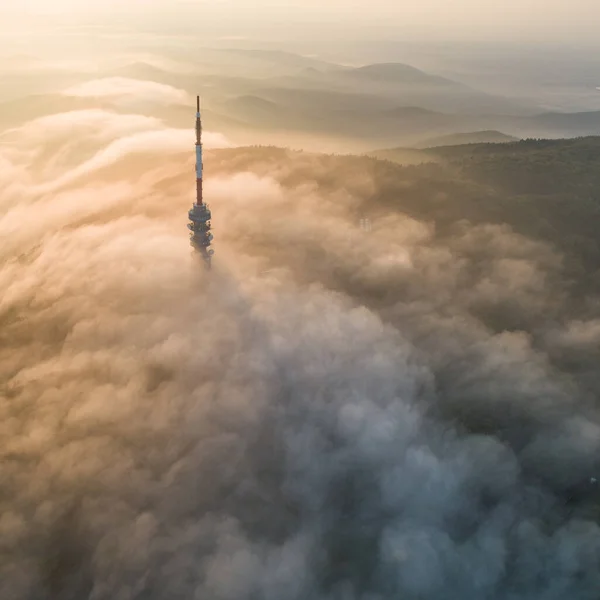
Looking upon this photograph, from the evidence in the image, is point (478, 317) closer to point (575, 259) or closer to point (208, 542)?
point (575, 259)

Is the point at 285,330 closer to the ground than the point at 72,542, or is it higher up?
higher up

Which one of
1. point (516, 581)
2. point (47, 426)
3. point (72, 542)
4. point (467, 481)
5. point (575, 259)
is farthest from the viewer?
point (575, 259)

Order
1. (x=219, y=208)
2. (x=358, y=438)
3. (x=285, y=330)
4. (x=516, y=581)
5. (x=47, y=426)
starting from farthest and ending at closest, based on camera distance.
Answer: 1. (x=219, y=208)
2. (x=285, y=330)
3. (x=47, y=426)
4. (x=358, y=438)
5. (x=516, y=581)

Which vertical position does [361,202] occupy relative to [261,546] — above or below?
above

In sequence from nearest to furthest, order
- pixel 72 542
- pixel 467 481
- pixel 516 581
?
1. pixel 516 581
2. pixel 72 542
3. pixel 467 481

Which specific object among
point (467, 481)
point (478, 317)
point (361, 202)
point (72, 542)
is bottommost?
point (72, 542)

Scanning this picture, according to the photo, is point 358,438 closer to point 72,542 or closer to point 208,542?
point 208,542

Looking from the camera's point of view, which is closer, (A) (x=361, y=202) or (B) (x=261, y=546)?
(B) (x=261, y=546)

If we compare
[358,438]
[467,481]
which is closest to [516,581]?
[467,481]

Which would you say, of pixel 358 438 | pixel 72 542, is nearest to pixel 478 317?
pixel 358 438
